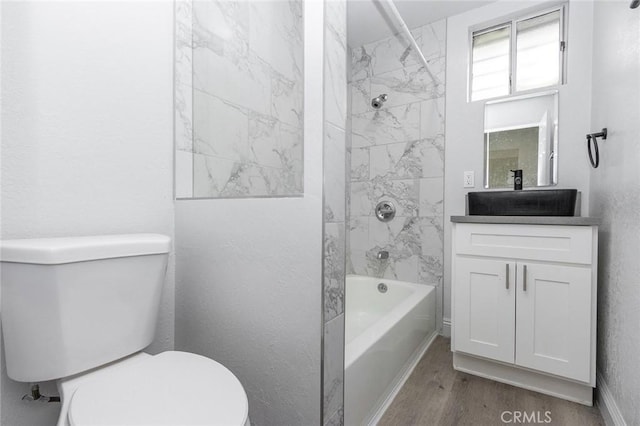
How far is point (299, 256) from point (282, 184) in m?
0.28

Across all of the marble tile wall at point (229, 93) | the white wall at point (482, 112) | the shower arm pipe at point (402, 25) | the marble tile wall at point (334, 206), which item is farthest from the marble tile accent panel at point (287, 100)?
the white wall at point (482, 112)

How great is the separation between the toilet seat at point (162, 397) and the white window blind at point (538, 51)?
234 cm

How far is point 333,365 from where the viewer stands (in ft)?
3.22

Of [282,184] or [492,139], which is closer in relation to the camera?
[282,184]

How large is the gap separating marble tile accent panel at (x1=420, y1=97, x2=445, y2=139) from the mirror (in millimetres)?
283

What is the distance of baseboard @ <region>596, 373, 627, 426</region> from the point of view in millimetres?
1170

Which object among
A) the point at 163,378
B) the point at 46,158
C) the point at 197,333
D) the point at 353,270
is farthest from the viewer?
the point at 353,270

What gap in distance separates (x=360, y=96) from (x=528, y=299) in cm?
183

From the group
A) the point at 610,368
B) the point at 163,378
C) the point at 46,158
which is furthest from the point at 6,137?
the point at 610,368

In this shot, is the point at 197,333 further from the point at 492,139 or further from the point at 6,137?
the point at 492,139

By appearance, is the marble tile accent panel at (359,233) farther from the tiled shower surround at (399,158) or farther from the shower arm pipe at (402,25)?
the shower arm pipe at (402,25)

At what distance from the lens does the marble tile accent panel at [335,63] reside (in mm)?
944

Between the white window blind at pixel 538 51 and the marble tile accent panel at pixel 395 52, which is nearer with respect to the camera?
the white window blind at pixel 538 51

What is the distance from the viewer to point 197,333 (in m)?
1.24
